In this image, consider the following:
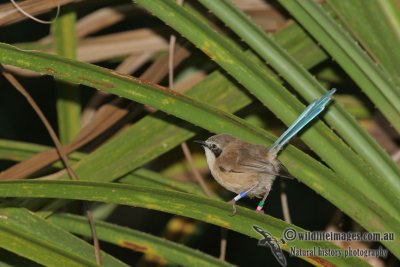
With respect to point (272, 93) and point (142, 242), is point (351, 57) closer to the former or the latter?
point (272, 93)

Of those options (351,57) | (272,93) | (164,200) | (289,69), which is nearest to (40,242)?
(164,200)

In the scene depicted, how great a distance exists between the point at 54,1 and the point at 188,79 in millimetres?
837

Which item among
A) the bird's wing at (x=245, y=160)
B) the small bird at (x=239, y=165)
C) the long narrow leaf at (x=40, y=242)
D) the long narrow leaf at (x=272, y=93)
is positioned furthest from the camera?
the small bird at (x=239, y=165)

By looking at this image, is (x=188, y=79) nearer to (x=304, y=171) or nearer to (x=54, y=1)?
(x=54, y=1)

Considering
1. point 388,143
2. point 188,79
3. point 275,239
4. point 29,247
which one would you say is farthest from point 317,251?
point 188,79

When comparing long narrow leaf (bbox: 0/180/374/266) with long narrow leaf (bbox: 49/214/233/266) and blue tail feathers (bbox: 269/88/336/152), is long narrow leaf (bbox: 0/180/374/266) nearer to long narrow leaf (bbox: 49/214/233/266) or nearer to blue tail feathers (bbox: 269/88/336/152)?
long narrow leaf (bbox: 49/214/233/266)

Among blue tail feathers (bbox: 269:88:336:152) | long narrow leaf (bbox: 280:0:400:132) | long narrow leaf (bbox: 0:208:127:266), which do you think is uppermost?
long narrow leaf (bbox: 280:0:400:132)

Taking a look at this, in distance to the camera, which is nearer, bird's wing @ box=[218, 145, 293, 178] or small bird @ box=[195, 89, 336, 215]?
bird's wing @ box=[218, 145, 293, 178]

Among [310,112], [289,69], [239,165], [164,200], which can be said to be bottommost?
[164,200]

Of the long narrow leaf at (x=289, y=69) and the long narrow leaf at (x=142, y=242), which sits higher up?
the long narrow leaf at (x=289, y=69)

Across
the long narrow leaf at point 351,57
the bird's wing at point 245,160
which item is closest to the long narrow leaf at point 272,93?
the long narrow leaf at point 351,57

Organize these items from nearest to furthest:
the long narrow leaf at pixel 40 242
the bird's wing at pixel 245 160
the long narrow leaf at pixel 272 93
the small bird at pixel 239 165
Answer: the long narrow leaf at pixel 40 242
the long narrow leaf at pixel 272 93
the bird's wing at pixel 245 160
the small bird at pixel 239 165

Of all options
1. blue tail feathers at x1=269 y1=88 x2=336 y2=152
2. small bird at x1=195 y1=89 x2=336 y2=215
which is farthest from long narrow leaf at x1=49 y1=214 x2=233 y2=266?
small bird at x1=195 y1=89 x2=336 y2=215

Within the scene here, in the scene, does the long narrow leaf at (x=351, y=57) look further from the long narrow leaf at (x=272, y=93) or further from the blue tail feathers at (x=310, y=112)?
the long narrow leaf at (x=272, y=93)
